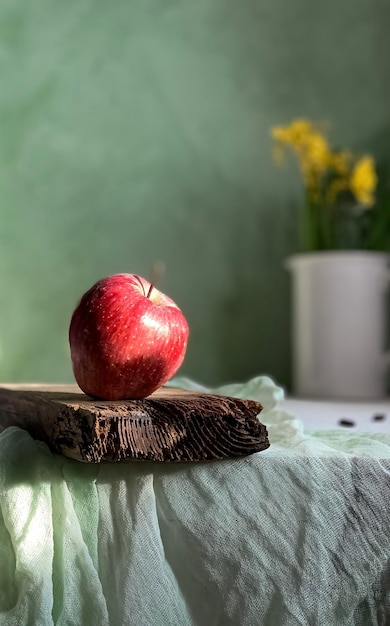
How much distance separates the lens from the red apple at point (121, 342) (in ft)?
2.12

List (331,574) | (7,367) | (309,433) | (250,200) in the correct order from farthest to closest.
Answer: (250,200) < (7,367) < (309,433) < (331,574)

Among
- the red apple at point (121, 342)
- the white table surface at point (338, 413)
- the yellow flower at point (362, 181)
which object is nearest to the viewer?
the red apple at point (121, 342)

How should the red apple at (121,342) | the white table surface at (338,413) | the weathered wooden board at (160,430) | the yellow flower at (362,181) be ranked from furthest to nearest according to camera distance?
1. the yellow flower at (362,181)
2. the white table surface at (338,413)
3. the red apple at (121,342)
4. the weathered wooden board at (160,430)

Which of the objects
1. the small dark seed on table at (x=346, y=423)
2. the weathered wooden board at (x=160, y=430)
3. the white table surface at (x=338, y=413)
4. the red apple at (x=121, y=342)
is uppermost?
the red apple at (x=121, y=342)

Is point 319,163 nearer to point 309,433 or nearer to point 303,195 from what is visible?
point 303,195

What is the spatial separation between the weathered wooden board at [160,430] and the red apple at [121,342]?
48 millimetres

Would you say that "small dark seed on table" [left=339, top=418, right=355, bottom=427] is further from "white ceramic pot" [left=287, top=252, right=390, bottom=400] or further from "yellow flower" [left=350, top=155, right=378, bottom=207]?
"yellow flower" [left=350, top=155, right=378, bottom=207]

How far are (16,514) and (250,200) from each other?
1134 millimetres

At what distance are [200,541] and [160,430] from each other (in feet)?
0.33

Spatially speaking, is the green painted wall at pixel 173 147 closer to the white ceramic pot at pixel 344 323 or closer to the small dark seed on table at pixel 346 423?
the white ceramic pot at pixel 344 323

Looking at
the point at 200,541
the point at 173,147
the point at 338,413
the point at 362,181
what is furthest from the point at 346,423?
the point at 173,147

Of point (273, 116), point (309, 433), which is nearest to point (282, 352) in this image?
point (273, 116)

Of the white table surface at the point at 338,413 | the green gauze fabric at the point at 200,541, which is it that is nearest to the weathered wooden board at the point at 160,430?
the green gauze fabric at the point at 200,541

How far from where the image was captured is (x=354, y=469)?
0.58m
